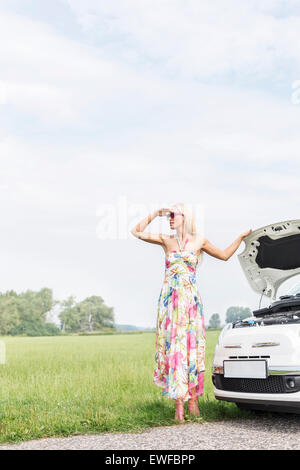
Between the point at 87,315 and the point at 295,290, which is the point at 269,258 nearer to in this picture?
the point at 295,290

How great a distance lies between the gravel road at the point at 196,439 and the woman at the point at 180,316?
449 millimetres

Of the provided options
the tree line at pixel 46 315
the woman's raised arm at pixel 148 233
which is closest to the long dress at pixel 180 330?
the woman's raised arm at pixel 148 233

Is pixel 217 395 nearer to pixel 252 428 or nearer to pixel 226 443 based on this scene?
pixel 252 428

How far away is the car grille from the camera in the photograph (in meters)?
5.18

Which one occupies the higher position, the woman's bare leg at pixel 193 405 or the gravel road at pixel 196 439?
the woman's bare leg at pixel 193 405

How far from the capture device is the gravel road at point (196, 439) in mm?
4844

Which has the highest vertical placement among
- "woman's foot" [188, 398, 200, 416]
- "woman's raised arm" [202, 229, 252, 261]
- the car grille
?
"woman's raised arm" [202, 229, 252, 261]

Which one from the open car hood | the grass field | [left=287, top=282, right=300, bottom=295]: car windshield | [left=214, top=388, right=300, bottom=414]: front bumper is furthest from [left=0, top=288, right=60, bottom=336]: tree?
[left=214, top=388, right=300, bottom=414]: front bumper

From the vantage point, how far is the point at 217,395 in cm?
589

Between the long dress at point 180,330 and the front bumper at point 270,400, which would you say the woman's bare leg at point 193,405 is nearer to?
the long dress at point 180,330

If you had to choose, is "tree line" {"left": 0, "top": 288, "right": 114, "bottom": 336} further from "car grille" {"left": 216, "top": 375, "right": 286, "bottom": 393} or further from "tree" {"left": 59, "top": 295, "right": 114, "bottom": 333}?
"car grille" {"left": 216, "top": 375, "right": 286, "bottom": 393}
